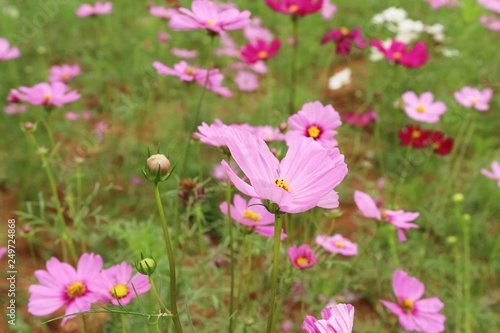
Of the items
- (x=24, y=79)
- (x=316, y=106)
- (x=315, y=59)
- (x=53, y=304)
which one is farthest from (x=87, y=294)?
(x=315, y=59)

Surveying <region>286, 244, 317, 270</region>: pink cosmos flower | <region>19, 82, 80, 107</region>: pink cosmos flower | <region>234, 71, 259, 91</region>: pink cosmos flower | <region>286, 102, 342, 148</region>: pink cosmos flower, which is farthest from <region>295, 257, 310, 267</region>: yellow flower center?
<region>234, 71, 259, 91</region>: pink cosmos flower

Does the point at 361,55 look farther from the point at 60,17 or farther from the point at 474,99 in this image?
the point at 60,17

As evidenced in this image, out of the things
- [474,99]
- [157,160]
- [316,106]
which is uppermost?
[157,160]

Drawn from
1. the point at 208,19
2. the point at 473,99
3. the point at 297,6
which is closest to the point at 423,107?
the point at 473,99

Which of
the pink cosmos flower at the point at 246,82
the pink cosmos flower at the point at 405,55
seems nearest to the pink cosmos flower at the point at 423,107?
the pink cosmos flower at the point at 405,55

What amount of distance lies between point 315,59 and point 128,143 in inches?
56.4

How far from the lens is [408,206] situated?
6.10ft

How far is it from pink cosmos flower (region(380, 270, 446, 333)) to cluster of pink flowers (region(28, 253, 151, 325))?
513mm

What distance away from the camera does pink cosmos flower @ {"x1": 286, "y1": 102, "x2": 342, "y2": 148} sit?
939 millimetres

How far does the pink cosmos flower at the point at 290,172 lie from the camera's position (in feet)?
1.81

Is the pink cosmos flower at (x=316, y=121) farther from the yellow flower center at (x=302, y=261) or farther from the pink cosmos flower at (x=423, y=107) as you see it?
the pink cosmos flower at (x=423, y=107)

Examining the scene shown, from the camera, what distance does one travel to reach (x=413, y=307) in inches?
40.3

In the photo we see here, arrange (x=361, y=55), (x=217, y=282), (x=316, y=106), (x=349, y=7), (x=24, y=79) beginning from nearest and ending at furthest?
(x=316, y=106)
(x=217, y=282)
(x=24, y=79)
(x=361, y=55)
(x=349, y=7)

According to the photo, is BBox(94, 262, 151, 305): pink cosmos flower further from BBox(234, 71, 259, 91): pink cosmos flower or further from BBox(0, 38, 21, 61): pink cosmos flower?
BBox(234, 71, 259, 91): pink cosmos flower
